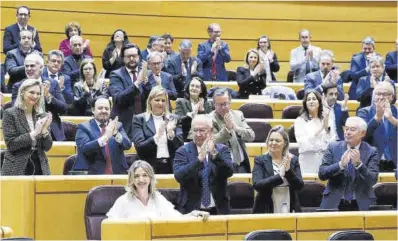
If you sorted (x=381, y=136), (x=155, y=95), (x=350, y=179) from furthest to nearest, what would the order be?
(x=381, y=136) → (x=155, y=95) → (x=350, y=179)

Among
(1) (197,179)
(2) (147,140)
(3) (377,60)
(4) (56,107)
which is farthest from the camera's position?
(3) (377,60)

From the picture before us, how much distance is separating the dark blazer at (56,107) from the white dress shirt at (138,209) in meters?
1.67

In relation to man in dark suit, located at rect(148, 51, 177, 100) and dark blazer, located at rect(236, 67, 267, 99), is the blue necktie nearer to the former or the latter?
man in dark suit, located at rect(148, 51, 177, 100)

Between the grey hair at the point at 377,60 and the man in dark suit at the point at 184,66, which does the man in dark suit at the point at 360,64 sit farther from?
the man in dark suit at the point at 184,66

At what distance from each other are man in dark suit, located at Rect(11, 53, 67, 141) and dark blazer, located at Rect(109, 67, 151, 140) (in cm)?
40

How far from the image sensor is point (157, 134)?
268 inches

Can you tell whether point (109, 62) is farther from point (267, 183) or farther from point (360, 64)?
point (267, 183)

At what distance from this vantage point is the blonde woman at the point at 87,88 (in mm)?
8047

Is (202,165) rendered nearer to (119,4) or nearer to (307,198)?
(307,198)

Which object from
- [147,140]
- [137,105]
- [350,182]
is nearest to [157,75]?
[137,105]

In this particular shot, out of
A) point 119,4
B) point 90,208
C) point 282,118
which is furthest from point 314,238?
point 119,4

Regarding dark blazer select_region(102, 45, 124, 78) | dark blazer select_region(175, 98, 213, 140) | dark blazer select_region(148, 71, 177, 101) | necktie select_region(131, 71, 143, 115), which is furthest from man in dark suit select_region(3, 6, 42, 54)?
dark blazer select_region(175, 98, 213, 140)

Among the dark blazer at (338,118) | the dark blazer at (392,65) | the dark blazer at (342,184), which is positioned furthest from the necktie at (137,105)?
the dark blazer at (392,65)

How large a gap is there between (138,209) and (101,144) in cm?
88
